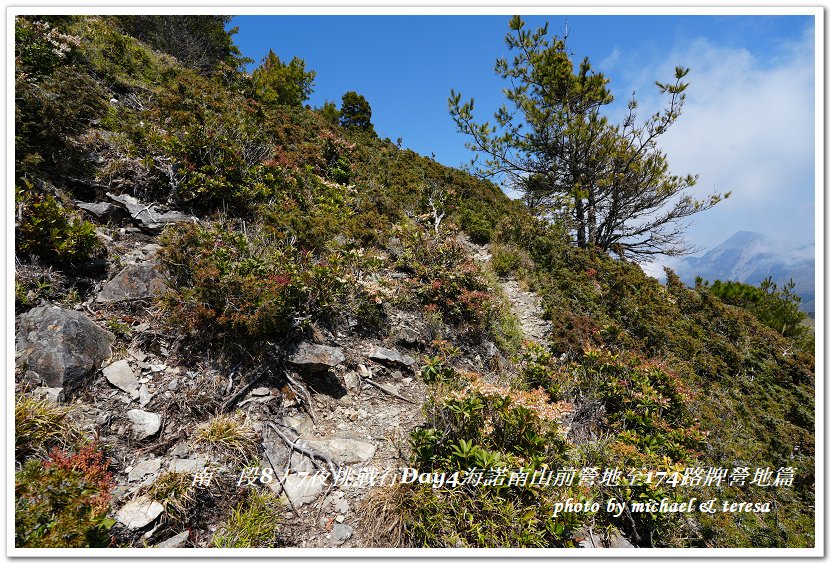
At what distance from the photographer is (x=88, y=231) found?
4734 millimetres

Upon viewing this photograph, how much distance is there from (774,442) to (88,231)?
1132 centimetres

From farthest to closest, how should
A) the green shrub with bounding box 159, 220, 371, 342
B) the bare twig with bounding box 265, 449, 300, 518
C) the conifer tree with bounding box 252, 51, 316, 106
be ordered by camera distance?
the conifer tree with bounding box 252, 51, 316, 106 → the green shrub with bounding box 159, 220, 371, 342 → the bare twig with bounding box 265, 449, 300, 518

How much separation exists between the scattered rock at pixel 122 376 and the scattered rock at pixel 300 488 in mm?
2005

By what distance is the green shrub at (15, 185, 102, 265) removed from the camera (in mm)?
4281

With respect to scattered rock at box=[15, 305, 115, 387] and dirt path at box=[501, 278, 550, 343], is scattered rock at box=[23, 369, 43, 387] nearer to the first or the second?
scattered rock at box=[15, 305, 115, 387]

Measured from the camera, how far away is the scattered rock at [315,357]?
472cm

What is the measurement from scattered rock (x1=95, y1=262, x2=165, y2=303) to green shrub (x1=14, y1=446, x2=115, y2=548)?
2.40 metres

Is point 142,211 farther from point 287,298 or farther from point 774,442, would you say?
point 774,442

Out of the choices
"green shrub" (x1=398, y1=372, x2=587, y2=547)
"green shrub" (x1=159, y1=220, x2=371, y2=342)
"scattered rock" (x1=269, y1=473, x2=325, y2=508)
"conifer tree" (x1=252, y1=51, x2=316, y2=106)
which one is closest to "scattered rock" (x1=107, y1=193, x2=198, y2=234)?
"green shrub" (x1=159, y1=220, x2=371, y2=342)

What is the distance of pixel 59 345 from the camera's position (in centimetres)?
366

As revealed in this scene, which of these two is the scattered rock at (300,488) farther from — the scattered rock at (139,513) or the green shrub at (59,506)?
the green shrub at (59,506)

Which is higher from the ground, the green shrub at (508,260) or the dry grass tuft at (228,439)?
the green shrub at (508,260)

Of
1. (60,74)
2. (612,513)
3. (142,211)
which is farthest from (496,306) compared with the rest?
(60,74)

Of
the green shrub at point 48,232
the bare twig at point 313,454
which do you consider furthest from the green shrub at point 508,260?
the green shrub at point 48,232
